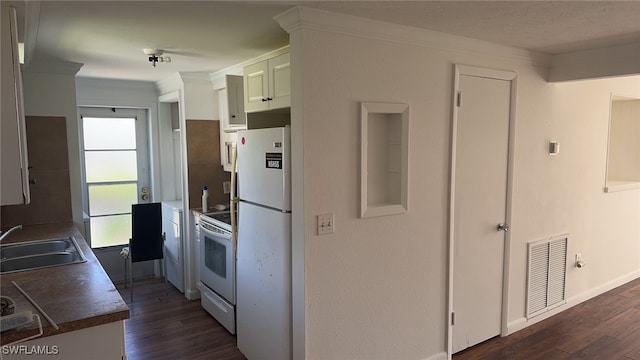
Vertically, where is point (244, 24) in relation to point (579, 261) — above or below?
above

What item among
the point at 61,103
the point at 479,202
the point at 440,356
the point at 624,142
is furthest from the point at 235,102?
the point at 624,142

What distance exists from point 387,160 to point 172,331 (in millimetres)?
2308

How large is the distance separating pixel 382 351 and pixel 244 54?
7.48ft

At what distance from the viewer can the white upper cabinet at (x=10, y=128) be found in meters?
1.62

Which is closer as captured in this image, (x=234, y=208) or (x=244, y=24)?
(x=244, y=24)

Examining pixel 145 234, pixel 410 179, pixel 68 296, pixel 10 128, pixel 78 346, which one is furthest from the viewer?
pixel 145 234

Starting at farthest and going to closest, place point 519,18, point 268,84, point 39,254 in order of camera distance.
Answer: point 268,84 → point 39,254 → point 519,18

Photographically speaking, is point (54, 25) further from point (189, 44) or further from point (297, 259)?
point (297, 259)

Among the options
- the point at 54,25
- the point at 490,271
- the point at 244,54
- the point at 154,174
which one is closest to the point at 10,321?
the point at 54,25

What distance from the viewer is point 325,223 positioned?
7.61ft

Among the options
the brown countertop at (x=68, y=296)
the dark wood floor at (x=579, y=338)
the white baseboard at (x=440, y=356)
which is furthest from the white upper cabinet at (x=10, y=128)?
the dark wood floor at (x=579, y=338)

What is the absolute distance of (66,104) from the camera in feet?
11.8

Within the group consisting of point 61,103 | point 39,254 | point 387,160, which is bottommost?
point 39,254

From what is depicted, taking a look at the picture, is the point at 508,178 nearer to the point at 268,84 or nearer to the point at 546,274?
the point at 546,274
